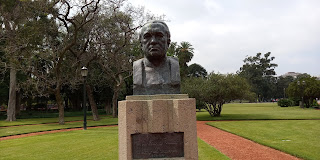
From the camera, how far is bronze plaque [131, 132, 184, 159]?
158 inches

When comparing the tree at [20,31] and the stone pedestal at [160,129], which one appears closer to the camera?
the stone pedestal at [160,129]

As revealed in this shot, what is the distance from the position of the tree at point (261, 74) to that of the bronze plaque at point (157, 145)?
2750 inches

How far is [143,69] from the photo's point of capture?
4855 mm

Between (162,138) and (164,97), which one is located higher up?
(164,97)

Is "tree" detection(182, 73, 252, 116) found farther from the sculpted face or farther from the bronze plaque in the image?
the bronze plaque

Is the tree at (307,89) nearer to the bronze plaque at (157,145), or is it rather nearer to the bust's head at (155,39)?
the bust's head at (155,39)

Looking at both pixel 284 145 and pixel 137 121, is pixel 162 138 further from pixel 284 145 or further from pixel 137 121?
pixel 284 145

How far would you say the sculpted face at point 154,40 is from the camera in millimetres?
4430

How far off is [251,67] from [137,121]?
75493mm

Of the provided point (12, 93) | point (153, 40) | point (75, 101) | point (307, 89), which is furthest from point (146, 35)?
point (75, 101)

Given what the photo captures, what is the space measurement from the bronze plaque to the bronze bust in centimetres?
91

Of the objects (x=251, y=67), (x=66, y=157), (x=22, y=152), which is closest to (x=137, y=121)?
(x=66, y=157)

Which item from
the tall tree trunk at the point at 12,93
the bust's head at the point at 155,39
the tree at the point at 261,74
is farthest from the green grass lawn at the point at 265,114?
the tree at the point at 261,74

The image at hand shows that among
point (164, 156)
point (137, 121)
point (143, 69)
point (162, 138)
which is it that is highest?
point (143, 69)
